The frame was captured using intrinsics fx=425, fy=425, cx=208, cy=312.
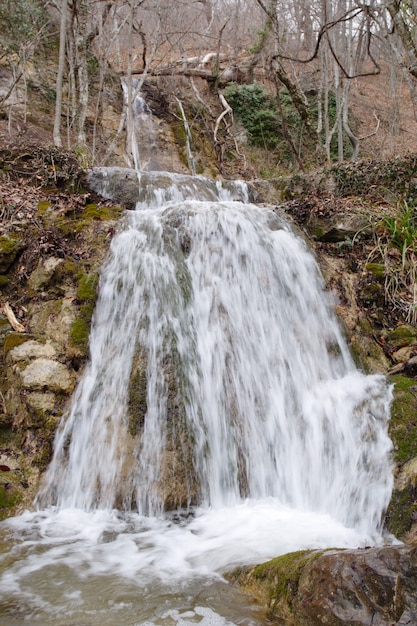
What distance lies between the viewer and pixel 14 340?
4.57 meters

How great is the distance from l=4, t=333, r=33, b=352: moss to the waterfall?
0.72 meters

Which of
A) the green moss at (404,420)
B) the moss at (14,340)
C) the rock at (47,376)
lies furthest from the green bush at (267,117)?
the rock at (47,376)

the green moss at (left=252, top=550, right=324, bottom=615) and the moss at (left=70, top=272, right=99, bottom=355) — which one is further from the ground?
the moss at (left=70, top=272, right=99, bottom=355)

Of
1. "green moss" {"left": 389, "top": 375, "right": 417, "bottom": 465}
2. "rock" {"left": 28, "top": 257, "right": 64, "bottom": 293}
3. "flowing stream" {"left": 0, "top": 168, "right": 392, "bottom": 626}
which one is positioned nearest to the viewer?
"flowing stream" {"left": 0, "top": 168, "right": 392, "bottom": 626}

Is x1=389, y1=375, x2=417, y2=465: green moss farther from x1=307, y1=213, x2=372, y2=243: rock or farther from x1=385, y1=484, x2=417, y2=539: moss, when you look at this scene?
x1=307, y1=213, x2=372, y2=243: rock

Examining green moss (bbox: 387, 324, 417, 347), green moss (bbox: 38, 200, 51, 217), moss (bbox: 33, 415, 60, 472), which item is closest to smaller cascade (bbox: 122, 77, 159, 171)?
green moss (bbox: 38, 200, 51, 217)

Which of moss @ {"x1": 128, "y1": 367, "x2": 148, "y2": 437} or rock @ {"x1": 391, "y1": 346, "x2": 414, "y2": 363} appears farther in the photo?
rock @ {"x1": 391, "y1": 346, "x2": 414, "y2": 363}

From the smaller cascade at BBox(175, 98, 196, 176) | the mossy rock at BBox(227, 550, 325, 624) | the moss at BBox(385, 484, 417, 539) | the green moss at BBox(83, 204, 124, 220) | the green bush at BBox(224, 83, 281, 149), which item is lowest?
the moss at BBox(385, 484, 417, 539)

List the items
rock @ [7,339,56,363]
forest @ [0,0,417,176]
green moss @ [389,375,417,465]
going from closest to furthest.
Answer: green moss @ [389,375,417,465]
rock @ [7,339,56,363]
forest @ [0,0,417,176]

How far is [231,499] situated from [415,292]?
3565mm

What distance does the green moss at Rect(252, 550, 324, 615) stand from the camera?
6.63 feet

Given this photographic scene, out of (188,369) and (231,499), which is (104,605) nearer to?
(231,499)

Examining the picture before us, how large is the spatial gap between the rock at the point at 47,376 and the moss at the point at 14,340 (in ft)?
1.11

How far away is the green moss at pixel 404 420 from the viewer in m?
3.50
